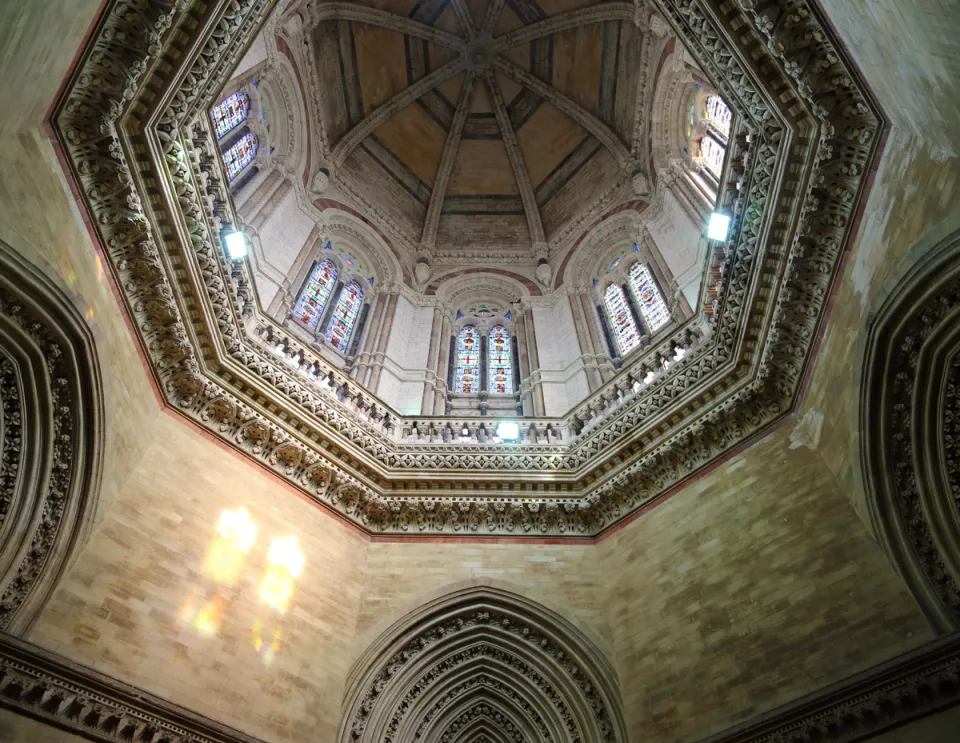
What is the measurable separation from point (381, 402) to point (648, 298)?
223 inches

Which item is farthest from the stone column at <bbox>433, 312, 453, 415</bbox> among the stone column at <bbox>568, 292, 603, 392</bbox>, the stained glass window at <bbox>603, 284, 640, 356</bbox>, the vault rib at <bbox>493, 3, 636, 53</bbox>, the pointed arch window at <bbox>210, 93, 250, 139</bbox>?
the vault rib at <bbox>493, 3, 636, 53</bbox>

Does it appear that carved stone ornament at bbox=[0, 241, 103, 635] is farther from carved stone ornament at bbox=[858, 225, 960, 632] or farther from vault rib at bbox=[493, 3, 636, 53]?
vault rib at bbox=[493, 3, 636, 53]

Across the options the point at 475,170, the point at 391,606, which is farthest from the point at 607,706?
the point at 475,170

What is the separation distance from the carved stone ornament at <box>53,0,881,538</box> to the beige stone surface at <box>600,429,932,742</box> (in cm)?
71

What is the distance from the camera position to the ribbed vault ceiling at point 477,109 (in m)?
15.5

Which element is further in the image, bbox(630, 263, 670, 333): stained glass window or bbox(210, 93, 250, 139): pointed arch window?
bbox(630, 263, 670, 333): stained glass window

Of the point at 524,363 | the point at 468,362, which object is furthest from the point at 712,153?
the point at 468,362

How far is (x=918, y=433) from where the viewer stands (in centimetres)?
586

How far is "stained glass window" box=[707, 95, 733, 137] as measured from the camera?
11.6 m

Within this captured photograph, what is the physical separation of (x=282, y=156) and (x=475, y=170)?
6.02 meters

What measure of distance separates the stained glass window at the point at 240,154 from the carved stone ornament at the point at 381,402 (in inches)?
131

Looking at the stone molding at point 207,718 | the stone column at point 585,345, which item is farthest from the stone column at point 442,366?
the stone molding at point 207,718

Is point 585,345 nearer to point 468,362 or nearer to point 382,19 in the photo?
point 468,362

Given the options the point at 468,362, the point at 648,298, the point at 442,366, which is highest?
the point at 648,298
